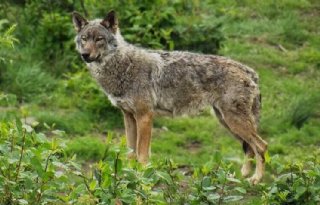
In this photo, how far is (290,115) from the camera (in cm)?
1205

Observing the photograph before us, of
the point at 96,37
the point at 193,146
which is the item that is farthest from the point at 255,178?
the point at 96,37

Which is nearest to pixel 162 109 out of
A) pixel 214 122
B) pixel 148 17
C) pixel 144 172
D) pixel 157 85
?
pixel 157 85

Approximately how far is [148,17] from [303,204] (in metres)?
7.45

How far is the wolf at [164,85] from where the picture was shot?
385 inches

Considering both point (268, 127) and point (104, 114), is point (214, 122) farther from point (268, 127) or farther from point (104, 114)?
point (104, 114)

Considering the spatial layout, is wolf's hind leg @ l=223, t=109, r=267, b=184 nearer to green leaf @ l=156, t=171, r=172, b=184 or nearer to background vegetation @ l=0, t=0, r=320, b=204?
background vegetation @ l=0, t=0, r=320, b=204

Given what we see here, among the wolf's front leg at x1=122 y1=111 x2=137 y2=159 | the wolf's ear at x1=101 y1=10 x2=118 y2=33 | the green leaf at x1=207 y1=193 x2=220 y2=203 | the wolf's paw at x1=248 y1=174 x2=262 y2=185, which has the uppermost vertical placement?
the wolf's ear at x1=101 y1=10 x2=118 y2=33

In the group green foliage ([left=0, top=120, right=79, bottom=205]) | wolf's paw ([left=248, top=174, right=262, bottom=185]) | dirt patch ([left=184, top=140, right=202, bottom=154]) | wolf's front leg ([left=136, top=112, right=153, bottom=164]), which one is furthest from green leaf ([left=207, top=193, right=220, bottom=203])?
dirt patch ([left=184, top=140, right=202, bottom=154])

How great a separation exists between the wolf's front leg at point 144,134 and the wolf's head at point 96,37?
0.81 m

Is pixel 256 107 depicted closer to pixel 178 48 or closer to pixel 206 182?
pixel 178 48

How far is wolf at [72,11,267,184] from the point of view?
9.77 meters

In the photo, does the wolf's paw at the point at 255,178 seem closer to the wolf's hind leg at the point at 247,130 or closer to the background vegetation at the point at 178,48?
the wolf's hind leg at the point at 247,130

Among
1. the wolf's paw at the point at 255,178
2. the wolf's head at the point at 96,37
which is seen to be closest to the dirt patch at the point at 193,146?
the wolf's paw at the point at 255,178

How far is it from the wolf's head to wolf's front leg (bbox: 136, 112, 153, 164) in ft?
2.67
